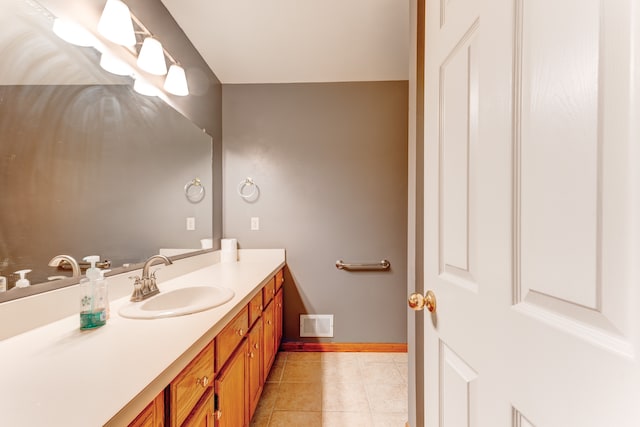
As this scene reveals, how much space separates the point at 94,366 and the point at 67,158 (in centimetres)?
78

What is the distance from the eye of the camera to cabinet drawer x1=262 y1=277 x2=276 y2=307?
68.7 inches

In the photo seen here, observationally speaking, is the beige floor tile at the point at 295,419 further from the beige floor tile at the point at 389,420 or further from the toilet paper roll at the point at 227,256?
the toilet paper roll at the point at 227,256

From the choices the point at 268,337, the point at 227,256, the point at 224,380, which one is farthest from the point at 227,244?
the point at 224,380

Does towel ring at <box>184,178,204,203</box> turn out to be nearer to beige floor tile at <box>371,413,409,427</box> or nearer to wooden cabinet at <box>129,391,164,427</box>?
wooden cabinet at <box>129,391,164,427</box>

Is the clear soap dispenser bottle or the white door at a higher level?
the white door

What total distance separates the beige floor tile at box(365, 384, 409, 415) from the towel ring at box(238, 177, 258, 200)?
1806 mm

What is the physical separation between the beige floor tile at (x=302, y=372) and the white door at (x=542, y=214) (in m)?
1.47

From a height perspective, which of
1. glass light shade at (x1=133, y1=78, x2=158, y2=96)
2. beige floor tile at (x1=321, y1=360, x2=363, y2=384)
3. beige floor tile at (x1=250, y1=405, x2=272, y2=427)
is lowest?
beige floor tile at (x1=321, y1=360, x2=363, y2=384)

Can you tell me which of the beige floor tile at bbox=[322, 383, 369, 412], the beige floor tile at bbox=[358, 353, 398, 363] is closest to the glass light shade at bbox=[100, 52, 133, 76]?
the beige floor tile at bbox=[322, 383, 369, 412]

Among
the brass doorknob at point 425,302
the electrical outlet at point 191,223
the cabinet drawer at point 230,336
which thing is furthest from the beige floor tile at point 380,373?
the electrical outlet at point 191,223

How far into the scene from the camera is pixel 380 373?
2.03 metres

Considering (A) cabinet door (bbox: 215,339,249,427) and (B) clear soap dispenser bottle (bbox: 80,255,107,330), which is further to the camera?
(A) cabinet door (bbox: 215,339,249,427)

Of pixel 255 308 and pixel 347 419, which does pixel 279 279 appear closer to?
pixel 255 308

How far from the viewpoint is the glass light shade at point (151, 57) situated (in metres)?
1.36
